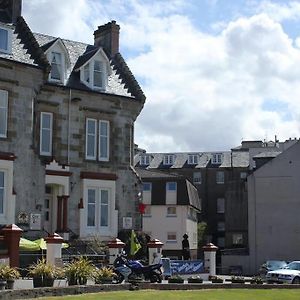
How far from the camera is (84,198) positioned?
38062 mm

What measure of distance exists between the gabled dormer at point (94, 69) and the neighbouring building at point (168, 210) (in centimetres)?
3027

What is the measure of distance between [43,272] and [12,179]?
10.8m

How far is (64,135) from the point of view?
37.7 metres

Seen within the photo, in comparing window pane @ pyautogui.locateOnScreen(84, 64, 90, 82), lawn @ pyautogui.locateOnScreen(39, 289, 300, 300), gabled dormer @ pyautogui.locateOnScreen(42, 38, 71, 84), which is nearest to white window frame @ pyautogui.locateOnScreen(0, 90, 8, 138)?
gabled dormer @ pyautogui.locateOnScreen(42, 38, 71, 84)

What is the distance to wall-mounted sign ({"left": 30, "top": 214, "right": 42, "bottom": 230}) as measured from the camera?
34.0 metres

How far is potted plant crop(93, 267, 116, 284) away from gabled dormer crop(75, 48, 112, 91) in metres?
15.8

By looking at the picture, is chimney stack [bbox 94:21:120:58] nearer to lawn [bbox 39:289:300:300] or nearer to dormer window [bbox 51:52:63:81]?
dormer window [bbox 51:52:63:81]

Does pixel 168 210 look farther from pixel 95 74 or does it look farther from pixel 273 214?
pixel 95 74

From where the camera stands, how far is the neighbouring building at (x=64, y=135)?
33625 mm

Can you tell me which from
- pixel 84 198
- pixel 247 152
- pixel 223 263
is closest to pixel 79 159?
pixel 84 198

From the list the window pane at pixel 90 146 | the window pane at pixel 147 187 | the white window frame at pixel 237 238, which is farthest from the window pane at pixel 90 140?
the white window frame at pixel 237 238

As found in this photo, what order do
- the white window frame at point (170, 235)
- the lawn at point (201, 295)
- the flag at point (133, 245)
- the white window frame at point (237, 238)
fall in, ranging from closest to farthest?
the lawn at point (201, 295) < the flag at point (133, 245) < the white window frame at point (170, 235) < the white window frame at point (237, 238)

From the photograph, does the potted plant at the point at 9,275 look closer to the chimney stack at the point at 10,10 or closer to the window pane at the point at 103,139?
the window pane at the point at 103,139

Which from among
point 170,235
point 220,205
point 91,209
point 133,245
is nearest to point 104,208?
point 91,209
